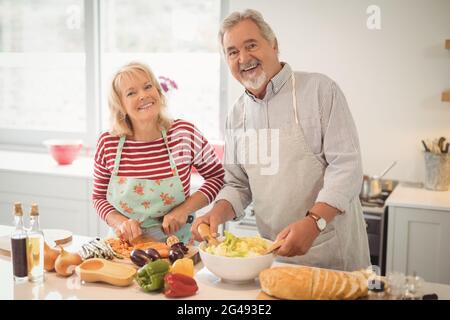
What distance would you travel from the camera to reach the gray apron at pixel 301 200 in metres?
1.78

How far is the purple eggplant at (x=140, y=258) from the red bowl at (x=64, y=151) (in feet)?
6.88

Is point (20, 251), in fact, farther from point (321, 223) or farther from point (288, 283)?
point (321, 223)

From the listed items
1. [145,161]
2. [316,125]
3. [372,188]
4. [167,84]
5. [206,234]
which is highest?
[167,84]

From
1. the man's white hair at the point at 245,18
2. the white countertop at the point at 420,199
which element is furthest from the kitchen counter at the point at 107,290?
the white countertop at the point at 420,199

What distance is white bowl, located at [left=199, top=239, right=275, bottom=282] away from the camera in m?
1.41

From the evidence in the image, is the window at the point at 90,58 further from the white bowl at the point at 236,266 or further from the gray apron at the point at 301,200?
the white bowl at the point at 236,266

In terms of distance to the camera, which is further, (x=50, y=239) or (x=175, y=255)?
(x=50, y=239)

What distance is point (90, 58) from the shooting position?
379 cm

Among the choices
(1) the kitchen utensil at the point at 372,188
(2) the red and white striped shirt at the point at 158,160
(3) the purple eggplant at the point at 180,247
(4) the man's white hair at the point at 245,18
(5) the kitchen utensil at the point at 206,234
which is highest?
(4) the man's white hair at the point at 245,18

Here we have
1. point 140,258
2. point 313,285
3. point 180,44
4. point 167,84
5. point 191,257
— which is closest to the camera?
point 313,285

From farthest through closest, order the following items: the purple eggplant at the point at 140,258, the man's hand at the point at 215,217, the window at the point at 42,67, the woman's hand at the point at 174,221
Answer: the window at the point at 42,67 < the woman's hand at the point at 174,221 < the man's hand at the point at 215,217 < the purple eggplant at the point at 140,258

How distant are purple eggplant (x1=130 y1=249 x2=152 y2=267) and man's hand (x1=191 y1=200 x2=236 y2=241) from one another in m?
0.18

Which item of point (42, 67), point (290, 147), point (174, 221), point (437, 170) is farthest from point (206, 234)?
point (42, 67)

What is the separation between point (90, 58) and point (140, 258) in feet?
8.40
